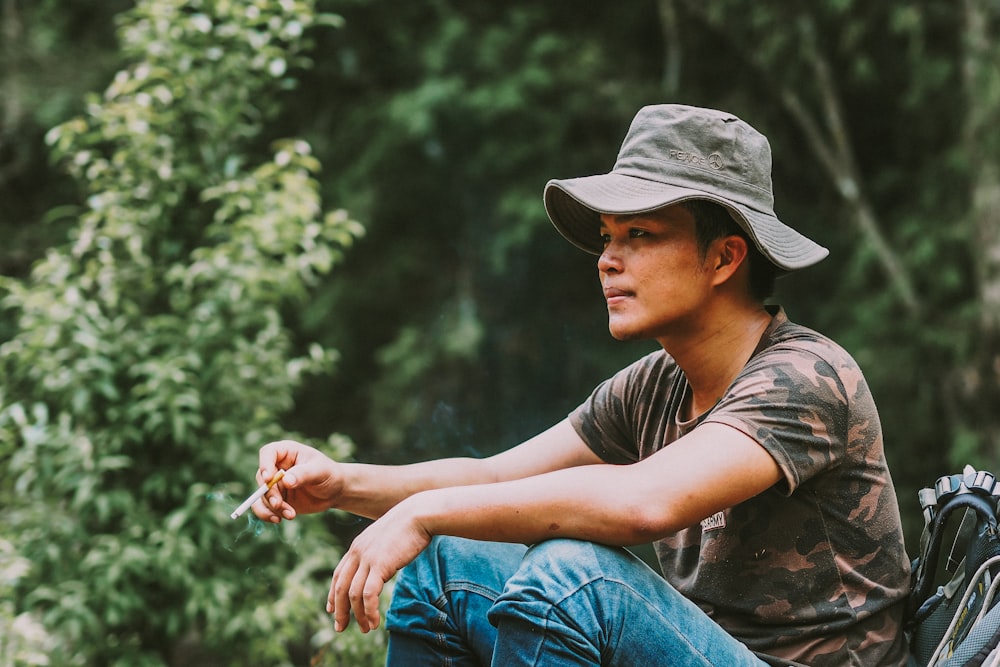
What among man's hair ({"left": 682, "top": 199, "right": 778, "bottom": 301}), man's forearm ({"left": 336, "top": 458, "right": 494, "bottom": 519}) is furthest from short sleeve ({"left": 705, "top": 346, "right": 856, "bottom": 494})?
man's forearm ({"left": 336, "top": 458, "right": 494, "bottom": 519})

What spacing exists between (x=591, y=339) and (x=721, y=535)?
14.8 feet

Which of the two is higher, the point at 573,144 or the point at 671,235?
the point at 671,235

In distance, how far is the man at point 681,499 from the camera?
1.59 m

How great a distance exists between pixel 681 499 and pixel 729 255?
532 millimetres

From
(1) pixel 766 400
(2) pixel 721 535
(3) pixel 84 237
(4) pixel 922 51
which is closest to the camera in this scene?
(1) pixel 766 400

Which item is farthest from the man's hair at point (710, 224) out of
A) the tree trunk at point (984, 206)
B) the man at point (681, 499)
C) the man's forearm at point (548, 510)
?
the tree trunk at point (984, 206)

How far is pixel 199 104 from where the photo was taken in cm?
338

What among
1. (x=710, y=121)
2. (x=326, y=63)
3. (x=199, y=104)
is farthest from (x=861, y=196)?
(x=710, y=121)

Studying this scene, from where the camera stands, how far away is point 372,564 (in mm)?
1605

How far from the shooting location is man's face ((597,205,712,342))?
190 cm

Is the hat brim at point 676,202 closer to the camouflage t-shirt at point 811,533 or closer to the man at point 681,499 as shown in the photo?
the man at point 681,499

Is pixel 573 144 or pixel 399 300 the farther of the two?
pixel 399 300

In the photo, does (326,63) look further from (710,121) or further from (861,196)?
(710,121)

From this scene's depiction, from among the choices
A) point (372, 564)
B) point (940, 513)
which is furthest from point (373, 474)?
point (940, 513)
